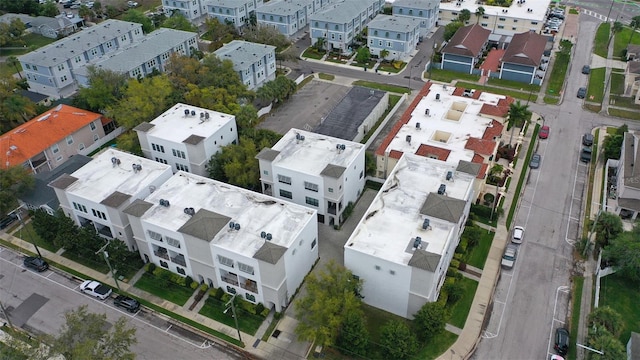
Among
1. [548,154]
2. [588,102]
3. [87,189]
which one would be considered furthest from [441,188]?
[588,102]

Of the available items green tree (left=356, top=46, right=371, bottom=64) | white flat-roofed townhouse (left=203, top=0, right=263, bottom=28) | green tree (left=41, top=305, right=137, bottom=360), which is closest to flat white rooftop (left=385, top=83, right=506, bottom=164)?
green tree (left=356, top=46, right=371, bottom=64)

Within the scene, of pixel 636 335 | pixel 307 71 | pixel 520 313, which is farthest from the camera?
pixel 307 71

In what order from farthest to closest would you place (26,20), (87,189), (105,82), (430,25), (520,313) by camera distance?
(26,20)
(430,25)
(105,82)
(87,189)
(520,313)

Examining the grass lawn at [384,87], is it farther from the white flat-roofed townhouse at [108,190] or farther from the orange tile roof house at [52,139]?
the orange tile roof house at [52,139]

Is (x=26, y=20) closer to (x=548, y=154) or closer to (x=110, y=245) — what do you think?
(x=110, y=245)

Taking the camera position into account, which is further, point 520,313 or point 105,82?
point 105,82

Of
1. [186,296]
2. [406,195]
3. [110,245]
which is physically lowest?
[186,296]

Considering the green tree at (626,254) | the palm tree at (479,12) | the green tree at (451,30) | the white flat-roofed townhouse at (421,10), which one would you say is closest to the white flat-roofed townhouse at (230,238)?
the green tree at (626,254)
